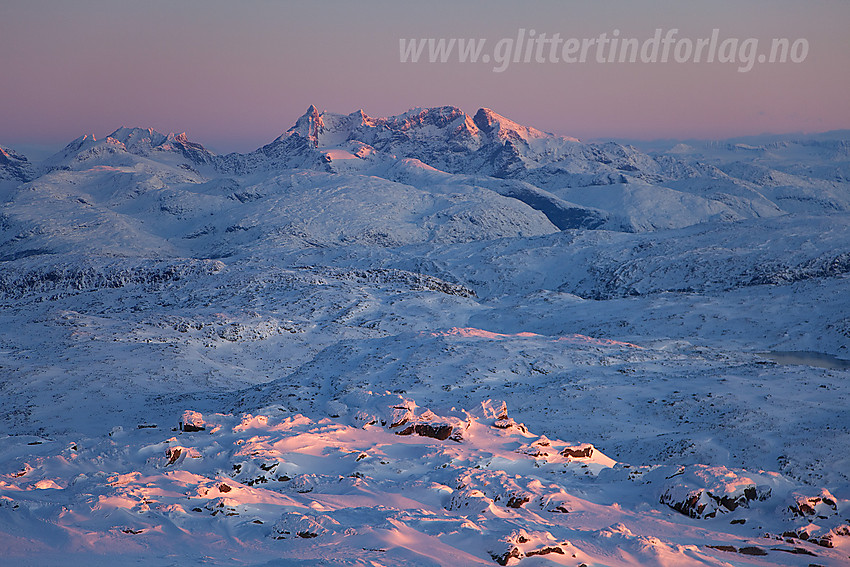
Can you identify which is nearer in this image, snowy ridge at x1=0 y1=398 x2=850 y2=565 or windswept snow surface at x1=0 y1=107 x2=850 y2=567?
snowy ridge at x1=0 y1=398 x2=850 y2=565

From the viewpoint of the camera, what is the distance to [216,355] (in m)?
53.2

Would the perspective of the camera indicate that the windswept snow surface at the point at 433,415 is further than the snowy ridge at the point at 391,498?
Yes

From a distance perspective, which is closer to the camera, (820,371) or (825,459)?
Result: (825,459)

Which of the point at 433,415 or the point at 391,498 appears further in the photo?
the point at 433,415

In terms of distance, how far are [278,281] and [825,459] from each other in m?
65.9

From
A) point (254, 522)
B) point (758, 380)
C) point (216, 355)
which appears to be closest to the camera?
point (254, 522)

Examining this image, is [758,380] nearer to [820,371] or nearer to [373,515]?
[820,371]

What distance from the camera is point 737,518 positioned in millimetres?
16844

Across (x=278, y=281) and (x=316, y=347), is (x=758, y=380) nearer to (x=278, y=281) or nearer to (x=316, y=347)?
(x=316, y=347)

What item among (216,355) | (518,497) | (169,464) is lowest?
(216,355)

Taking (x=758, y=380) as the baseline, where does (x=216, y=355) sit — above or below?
below

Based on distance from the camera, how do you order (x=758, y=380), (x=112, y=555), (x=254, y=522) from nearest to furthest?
(x=112, y=555) < (x=254, y=522) < (x=758, y=380)

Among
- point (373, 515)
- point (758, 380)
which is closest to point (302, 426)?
point (373, 515)

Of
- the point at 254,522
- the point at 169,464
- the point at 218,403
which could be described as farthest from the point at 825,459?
the point at 218,403
